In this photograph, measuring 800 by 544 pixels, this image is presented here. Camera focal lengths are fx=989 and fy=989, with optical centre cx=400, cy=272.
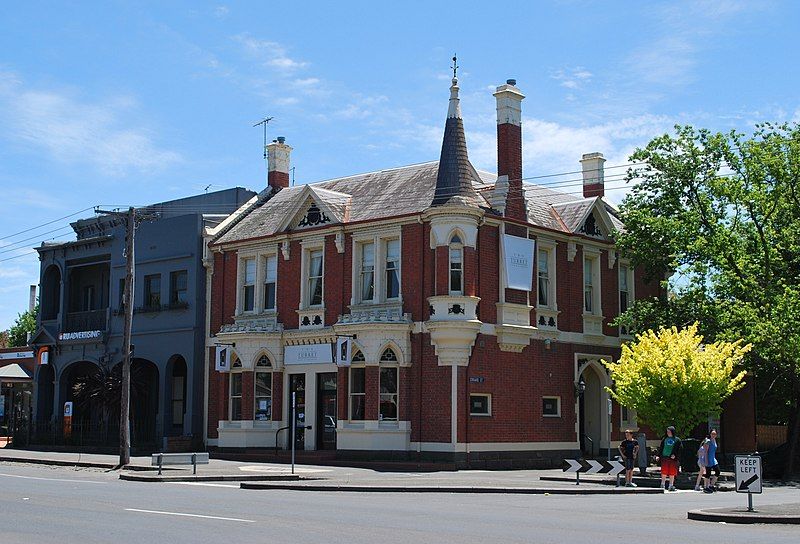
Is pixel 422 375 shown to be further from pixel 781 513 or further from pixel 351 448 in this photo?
pixel 781 513

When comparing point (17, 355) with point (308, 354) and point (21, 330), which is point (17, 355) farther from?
point (21, 330)

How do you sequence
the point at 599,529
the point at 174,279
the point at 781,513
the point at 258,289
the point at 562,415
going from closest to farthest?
the point at 599,529
the point at 781,513
the point at 562,415
the point at 258,289
the point at 174,279

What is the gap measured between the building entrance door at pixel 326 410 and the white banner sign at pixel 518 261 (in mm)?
7073

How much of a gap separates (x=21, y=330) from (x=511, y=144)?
56.8 m

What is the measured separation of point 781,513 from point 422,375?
626 inches

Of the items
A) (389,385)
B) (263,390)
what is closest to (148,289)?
(263,390)

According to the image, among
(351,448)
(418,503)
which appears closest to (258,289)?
(351,448)

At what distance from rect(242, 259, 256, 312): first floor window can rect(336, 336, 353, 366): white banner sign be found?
5727 millimetres

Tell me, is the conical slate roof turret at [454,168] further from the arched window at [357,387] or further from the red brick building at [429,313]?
the arched window at [357,387]

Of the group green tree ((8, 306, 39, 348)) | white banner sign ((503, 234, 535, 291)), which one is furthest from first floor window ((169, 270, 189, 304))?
green tree ((8, 306, 39, 348))

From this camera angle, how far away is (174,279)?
39.5 metres

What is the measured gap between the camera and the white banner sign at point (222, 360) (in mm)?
36194

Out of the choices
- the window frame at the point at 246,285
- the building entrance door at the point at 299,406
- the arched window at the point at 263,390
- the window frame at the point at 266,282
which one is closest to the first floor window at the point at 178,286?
the window frame at the point at 246,285

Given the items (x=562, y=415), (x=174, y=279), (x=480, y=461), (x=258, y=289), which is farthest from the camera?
(x=174, y=279)
